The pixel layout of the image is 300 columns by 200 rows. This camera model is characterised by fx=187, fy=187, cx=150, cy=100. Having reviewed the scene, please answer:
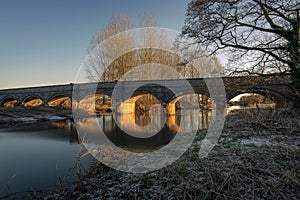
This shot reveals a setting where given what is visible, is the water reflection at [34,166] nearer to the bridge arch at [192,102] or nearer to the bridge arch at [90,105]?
the bridge arch at [90,105]

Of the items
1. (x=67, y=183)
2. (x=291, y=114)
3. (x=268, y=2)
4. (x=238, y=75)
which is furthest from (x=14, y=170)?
(x=268, y=2)

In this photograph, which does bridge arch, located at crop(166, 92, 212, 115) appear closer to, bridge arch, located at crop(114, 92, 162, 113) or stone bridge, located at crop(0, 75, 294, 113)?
bridge arch, located at crop(114, 92, 162, 113)

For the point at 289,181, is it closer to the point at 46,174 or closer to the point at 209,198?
the point at 209,198

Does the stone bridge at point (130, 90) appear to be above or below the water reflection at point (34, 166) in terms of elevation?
above

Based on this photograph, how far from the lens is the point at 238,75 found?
7395mm

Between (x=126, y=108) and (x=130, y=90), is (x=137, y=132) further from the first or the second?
(x=126, y=108)

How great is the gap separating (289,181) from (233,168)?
71 cm

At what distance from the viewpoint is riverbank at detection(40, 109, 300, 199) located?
2.30 m

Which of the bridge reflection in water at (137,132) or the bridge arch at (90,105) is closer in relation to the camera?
the bridge reflection in water at (137,132)

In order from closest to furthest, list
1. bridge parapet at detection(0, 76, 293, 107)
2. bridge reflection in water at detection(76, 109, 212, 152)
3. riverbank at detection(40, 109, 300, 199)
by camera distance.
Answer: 1. riverbank at detection(40, 109, 300, 199)
2. bridge reflection in water at detection(76, 109, 212, 152)
3. bridge parapet at detection(0, 76, 293, 107)

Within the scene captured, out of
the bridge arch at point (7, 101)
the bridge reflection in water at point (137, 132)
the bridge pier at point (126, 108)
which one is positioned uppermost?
the bridge arch at point (7, 101)

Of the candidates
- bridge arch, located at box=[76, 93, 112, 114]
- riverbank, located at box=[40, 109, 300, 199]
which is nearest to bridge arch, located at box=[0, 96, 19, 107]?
bridge arch, located at box=[76, 93, 112, 114]

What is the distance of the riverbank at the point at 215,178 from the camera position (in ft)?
7.54

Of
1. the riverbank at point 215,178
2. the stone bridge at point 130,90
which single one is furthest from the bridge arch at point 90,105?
the riverbank at point 215,178
